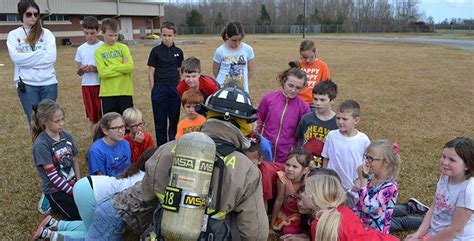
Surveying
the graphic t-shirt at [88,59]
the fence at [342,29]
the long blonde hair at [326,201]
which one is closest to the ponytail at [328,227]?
the long blonde hair at [326,201]

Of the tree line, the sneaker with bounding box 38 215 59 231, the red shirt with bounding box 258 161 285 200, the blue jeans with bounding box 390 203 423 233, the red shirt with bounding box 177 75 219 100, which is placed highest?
the tree line

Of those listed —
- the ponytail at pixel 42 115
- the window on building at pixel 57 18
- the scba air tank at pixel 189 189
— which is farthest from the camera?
the window on building at pixel 57 18

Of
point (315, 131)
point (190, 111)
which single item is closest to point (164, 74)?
point (190, 111)

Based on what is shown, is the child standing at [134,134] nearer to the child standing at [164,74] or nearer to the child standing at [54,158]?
the child standing at [54,158]

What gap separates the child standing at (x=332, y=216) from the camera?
8.86 ft

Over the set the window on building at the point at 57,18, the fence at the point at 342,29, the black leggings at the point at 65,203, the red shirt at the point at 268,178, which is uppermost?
the window on building at the point at 57,18

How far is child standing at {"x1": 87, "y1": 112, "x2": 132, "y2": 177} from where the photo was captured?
4.63m

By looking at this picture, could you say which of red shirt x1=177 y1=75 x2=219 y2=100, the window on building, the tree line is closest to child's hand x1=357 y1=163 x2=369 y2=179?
red shirt x1=177 y1=75 x2=219 y2=100

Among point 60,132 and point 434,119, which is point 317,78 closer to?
point 60,132

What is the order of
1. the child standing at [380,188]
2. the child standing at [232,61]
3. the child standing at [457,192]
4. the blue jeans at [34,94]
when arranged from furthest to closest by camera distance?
the child standing at [232,61] → the blue jeans at [34,94] → the child standing at [380,188] → the child standing at [457,192]

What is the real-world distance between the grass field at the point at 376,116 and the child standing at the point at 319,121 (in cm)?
131

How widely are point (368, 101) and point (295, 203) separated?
8.34 metres

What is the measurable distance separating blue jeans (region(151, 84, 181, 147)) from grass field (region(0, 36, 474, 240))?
134 centimetres

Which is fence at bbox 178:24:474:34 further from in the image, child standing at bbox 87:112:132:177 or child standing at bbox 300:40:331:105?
child standing at bbox 87:112:132:177
